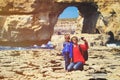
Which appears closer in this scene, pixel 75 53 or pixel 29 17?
pixel 75 53

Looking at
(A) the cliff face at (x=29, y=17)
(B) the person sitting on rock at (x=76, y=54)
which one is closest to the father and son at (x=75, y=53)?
(B) the person sitting on rock at (x=76, y=54)

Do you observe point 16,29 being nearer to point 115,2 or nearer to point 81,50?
point 115,2

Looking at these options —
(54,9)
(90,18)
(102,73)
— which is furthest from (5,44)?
(102,73)

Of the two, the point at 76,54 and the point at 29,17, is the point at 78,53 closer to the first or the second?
the point at 76,54

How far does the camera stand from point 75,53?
10836 millimetres

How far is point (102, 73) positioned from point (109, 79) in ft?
4.54

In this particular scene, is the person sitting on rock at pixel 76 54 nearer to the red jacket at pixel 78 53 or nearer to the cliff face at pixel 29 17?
the red jacket at pixel 78 53

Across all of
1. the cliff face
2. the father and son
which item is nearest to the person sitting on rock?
the father and son

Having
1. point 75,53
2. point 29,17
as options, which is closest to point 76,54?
point 75,53

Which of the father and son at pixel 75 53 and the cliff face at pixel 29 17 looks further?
the cliff face at pixel 29 17

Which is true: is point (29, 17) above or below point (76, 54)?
above

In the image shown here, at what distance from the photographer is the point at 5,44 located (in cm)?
3562

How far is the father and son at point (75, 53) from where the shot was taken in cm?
1083

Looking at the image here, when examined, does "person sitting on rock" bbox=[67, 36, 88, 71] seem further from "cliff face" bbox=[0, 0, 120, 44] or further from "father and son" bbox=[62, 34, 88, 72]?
"cliff face" bbox=[0, 0, 120, 44]
